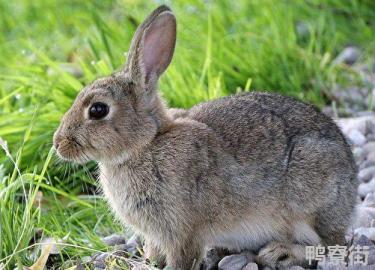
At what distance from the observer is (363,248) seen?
16.0 ft

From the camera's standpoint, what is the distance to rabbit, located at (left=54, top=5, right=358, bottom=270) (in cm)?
475

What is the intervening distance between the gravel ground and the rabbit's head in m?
0.57

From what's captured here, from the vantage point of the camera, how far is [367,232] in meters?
5.16

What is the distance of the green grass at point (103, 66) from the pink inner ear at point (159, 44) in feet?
2.39

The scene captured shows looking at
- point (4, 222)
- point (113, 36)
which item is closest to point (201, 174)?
point (4, 222)

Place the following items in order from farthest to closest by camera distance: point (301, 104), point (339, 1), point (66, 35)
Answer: point (66, 35), point (339, 1), point (301, 104)

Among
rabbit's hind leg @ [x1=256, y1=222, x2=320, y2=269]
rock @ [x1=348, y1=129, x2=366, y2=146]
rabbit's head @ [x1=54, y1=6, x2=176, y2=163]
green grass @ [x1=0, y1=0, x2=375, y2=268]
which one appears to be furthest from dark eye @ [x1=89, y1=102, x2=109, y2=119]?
rock @ [x1=348, y1=129, x2=366, y2=146]

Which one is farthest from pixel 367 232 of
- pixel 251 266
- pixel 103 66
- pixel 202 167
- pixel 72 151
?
pixel 103 66

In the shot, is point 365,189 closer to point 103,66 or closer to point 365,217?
point 365,217

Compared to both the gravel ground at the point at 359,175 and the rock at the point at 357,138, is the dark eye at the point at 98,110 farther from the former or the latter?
the rock at the point at 357,138

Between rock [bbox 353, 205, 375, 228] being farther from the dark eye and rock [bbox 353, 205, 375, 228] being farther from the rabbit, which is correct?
the dark eye

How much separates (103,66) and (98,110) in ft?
4.96

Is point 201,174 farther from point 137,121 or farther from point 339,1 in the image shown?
point 339,1

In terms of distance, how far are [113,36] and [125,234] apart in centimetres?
228
